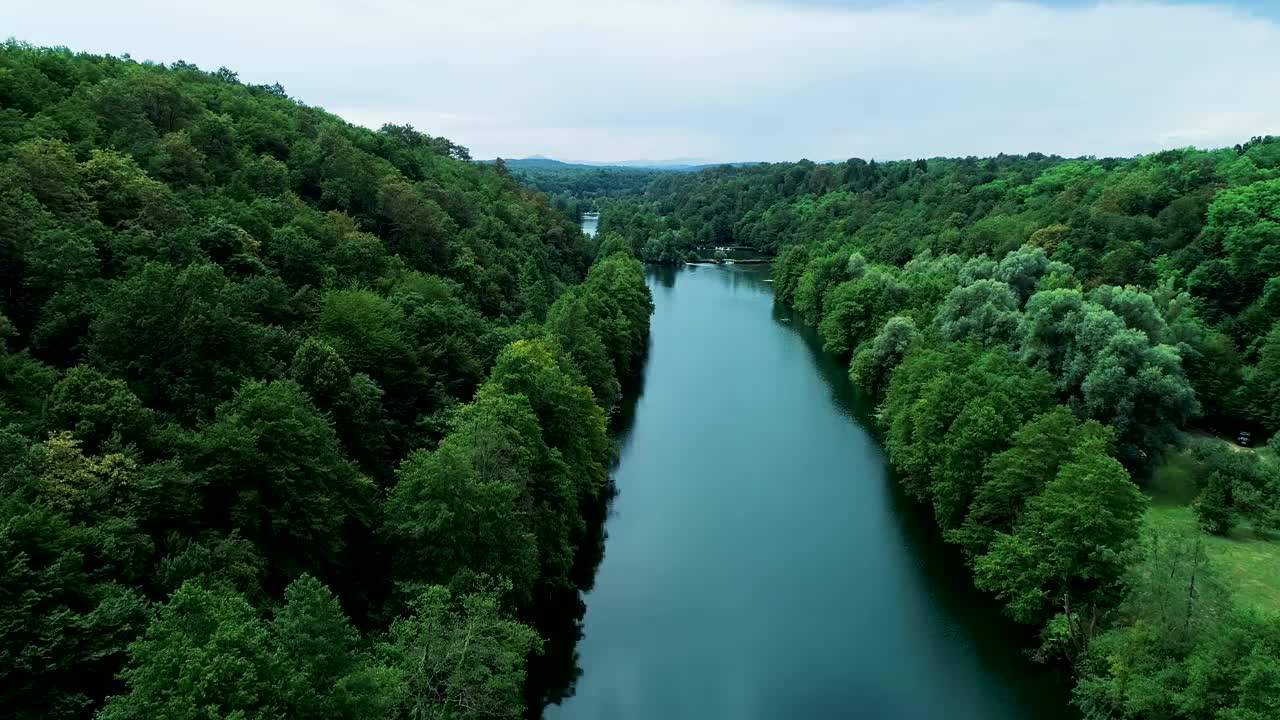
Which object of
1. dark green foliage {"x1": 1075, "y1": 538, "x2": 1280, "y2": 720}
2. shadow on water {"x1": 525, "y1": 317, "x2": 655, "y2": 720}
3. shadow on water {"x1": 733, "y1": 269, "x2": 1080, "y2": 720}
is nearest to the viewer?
dark green foliage {"x1": 1075, "y1": 538, "x2": 1280, "y2": 720}

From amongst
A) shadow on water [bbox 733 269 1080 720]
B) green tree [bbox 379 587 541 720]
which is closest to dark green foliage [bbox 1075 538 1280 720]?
shadow on water [bbox 733 269 1080 720]

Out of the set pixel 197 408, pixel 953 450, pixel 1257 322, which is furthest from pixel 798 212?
pixel 197 408

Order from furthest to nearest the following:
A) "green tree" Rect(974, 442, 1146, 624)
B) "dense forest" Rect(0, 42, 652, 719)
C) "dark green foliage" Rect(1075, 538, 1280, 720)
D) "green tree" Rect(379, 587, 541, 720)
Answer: "green tree" Rect(974, 442, 1146, 624) → "green tree" Rect(379, 587, 541, 720) → "dark green foliage" Rect(1075, 538, 1280, 720) → "dense forest" Rect(0, 42, 652, 719)

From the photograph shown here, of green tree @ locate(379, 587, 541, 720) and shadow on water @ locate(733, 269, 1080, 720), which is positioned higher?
green tree @ locate(379, 587, 541, 720)

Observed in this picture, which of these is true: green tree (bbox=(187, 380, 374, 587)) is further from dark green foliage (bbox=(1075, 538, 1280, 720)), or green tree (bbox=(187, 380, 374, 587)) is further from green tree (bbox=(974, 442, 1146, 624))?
dark green foliage (bbox=(1075, 538, 1280, 720))

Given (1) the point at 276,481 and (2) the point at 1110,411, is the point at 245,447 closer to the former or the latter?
(1) the point at 276,481

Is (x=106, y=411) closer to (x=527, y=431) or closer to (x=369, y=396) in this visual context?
(x=369, y=396)

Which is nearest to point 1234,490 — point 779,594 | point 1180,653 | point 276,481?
point 1180,653

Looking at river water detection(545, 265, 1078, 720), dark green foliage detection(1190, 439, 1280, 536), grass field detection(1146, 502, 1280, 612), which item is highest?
dark green foliage detection(1190, 439, 1280, 536)
